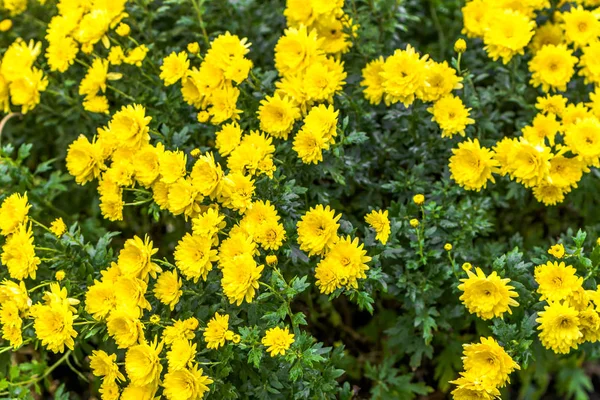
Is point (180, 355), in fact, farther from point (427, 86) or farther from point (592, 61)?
point (592, 61)

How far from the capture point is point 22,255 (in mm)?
2020

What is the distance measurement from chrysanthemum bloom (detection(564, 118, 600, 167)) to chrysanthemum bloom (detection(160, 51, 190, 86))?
1334mm

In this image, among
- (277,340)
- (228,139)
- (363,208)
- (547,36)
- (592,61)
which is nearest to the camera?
(277,340)

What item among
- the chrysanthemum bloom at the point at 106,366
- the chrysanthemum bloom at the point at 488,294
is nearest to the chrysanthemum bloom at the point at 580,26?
the chrysanthemum bloom at the point at 488,294

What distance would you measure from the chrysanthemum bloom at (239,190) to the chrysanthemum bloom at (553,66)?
3.95 feet

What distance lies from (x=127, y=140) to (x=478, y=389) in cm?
134

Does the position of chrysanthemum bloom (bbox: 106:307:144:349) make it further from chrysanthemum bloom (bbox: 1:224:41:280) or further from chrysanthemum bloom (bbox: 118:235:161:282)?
chrysanthemum bloom (bbox: 1:224:41:280)

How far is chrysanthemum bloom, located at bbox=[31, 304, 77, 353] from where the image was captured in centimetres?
189

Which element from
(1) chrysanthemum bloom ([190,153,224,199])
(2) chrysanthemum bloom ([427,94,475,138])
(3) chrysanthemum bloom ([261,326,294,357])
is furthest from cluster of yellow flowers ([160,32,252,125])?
(3) chrysanthemum bloom ([261,326,294,357])

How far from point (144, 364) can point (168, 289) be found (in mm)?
234

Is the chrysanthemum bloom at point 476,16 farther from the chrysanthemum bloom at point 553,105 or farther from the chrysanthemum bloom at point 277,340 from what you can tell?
the chrysanthemum bloom at point 277,340

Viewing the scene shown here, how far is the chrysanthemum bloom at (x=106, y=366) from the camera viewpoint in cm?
186

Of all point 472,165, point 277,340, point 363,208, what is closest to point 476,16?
point 472,165

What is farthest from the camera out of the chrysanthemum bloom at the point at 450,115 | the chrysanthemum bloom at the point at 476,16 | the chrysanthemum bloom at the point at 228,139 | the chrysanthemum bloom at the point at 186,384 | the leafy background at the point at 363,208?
the chrysanthemum bloom at the point at 476,16
